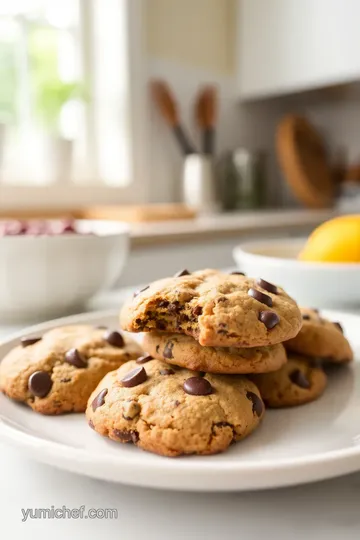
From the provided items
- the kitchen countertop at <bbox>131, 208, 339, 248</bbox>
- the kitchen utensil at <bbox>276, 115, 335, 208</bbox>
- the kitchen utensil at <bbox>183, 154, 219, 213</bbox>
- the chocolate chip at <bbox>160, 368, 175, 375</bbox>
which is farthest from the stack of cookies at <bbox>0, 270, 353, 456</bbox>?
the kitchen utensil at <bbox>276, 115, 335, 208</bbox>

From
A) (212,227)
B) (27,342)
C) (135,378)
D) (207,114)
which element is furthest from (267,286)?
(207,114)

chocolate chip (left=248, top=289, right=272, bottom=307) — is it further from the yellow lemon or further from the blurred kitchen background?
the blurred kitchen background

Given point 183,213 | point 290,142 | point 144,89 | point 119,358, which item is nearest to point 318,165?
point 290,142

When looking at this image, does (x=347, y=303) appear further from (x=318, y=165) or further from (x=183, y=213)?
(x=318, y=165)

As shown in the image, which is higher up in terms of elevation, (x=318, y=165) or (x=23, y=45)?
(x=23, y=45)

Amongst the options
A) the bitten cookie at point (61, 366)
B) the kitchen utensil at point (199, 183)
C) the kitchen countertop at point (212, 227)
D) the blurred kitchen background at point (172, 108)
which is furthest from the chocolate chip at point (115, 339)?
the kitchen utensil at point (199, 183)
